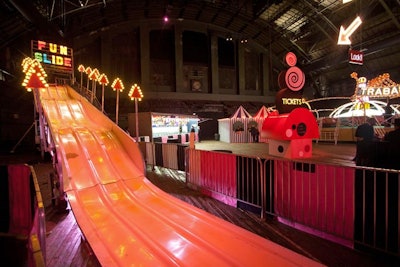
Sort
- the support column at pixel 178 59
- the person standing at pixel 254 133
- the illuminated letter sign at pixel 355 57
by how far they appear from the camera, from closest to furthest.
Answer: the illuminated letter sign at pixel 355 57, the person standing at pixel 254 133, the support column at pixel 178 59

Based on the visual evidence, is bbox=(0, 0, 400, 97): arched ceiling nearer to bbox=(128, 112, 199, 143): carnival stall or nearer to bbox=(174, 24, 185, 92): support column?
bbox=(174, 24, 185, 92): support column

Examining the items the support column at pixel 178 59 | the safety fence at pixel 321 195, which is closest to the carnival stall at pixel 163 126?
the support column at pixel 178 59

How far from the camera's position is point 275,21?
22562mm

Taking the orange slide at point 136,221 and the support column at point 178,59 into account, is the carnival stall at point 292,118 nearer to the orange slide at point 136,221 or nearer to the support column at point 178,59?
the orange slide at point 136,221

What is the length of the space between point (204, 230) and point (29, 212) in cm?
412

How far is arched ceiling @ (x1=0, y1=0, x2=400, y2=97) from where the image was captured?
1480 cm

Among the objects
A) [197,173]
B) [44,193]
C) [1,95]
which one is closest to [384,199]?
[197,173]

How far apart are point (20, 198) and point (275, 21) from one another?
2429 centimetres

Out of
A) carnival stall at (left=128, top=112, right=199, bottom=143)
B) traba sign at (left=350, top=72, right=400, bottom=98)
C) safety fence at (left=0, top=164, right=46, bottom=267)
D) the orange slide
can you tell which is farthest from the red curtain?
traba sign at (left=350, top=72, right=400, bottom=98)

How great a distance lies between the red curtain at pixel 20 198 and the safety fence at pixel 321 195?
14.1 feet

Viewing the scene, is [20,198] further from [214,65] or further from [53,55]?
[214,65]

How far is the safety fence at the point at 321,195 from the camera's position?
315cm

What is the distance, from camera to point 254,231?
4.02 m

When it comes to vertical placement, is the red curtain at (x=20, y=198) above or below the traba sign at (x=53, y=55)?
below
